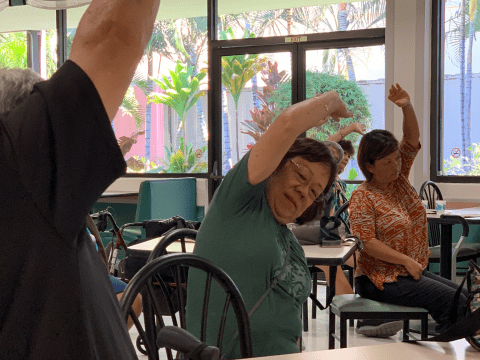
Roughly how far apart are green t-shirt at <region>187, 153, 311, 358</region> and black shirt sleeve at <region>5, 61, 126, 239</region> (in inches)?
40.4

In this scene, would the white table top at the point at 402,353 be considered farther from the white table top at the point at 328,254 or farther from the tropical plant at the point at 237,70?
the tropical plant at the point at 237,70

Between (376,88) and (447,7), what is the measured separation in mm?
1066

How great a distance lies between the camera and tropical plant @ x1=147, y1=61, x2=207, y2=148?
647 centimetres

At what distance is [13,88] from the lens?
51cm

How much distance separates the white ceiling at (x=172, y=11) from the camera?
6070 millimetres

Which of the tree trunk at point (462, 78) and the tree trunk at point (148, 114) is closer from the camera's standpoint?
the tree trunk at point (462, 78)

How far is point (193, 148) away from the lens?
653 centimetres

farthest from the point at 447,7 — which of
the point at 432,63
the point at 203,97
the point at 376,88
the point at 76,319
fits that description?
the point at 76,319

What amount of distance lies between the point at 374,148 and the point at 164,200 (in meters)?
3.11

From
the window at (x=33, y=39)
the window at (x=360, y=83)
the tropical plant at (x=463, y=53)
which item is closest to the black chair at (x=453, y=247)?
the tropical plant at (x=463, y=53)

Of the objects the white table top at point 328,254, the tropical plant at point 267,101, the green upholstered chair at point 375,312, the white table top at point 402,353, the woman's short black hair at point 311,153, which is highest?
the tropical plant at point 267,101

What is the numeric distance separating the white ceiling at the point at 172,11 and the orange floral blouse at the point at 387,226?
3.36 metres

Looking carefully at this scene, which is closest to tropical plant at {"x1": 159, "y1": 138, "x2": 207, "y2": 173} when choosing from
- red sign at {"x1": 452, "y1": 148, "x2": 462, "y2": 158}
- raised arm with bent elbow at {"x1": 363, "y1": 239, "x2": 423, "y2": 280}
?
red sign at {"x1": 452, "y1": 148, "x2": 462, "y2": 158}

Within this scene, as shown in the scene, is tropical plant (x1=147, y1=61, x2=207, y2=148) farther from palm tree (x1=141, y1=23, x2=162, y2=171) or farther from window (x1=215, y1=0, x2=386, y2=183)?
window (x1=215, y1=0, x2=386, y2=183)
